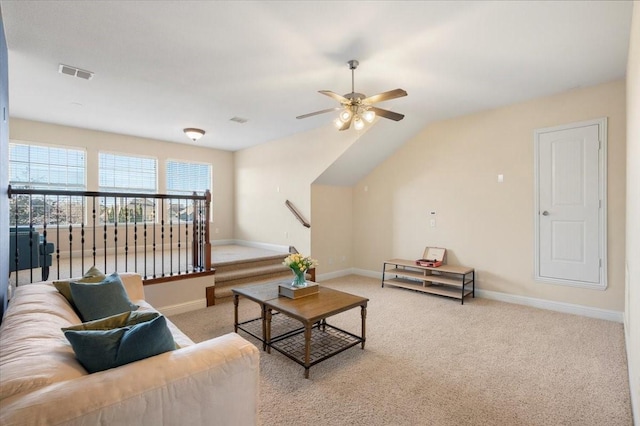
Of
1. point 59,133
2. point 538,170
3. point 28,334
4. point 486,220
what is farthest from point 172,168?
point 538,170

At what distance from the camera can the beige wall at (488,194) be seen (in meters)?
3.64

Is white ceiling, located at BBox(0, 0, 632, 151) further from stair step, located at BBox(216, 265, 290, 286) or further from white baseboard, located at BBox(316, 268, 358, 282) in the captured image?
white baseboard, located at BBox(316, 268, 358, 282)

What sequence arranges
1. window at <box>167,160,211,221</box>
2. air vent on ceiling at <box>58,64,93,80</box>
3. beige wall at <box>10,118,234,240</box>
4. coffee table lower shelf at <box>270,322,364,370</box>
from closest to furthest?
coffee table lower shelf at <box>270,322,364,370</box> → air vent on ceiling at <box>58,64,93,80</box> → beige wall at <box>10,118,234,240</box> → window at <box>167,160,211,221</box>

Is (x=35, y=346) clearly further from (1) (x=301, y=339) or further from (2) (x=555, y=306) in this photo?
(2) (x=555, y=306)

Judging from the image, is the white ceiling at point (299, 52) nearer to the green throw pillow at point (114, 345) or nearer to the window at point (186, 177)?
the green throw pillow at point (114, 345)

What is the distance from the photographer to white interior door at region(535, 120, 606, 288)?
3.73 meters

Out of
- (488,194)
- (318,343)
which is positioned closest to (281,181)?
(488,194)

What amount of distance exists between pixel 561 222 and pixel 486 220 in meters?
0.90

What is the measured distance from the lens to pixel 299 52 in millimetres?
2955

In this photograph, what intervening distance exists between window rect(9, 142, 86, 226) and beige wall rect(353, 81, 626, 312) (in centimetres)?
569

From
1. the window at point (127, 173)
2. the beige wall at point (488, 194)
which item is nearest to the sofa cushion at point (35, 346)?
the window at point (127, 173)

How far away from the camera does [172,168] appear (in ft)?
23.0

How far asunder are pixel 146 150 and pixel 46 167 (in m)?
1.69

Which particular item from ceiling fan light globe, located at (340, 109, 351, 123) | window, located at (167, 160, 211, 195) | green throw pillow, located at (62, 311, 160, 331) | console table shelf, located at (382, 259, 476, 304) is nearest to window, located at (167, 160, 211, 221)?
window, located at (167, 160, 211, 195)
